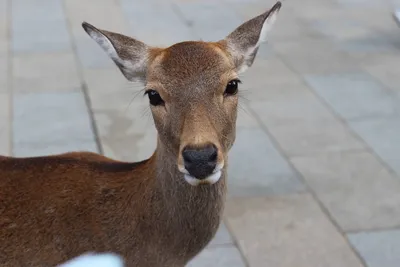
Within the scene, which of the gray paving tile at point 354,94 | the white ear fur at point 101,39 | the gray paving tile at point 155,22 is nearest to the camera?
the white ear fur at point 101,39

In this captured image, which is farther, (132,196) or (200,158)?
(132,196)

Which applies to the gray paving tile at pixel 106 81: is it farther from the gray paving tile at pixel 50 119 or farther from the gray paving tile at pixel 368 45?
the gray paving tile at pixel 368 45

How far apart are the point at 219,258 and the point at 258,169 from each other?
47.1 inches

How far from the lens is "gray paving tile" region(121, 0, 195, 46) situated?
8.35m

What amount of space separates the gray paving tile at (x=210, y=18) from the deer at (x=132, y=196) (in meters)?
4.79

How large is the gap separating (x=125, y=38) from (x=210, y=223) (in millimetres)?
983

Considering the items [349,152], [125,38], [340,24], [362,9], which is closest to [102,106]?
[349,152]

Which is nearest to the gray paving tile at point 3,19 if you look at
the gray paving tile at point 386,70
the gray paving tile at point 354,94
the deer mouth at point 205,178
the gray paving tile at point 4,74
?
the gray paving tile at point 4,74

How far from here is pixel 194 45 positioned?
3.34 m

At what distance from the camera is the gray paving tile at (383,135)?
583 centimetres

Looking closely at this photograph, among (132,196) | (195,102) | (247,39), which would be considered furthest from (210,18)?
(195,102)

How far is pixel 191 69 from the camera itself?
3.22 meters

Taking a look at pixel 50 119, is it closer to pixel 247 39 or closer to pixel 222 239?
pixel 222 239

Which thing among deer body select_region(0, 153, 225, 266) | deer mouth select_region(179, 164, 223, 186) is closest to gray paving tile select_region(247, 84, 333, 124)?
deer body select_region(0, 153, 225, 266)
